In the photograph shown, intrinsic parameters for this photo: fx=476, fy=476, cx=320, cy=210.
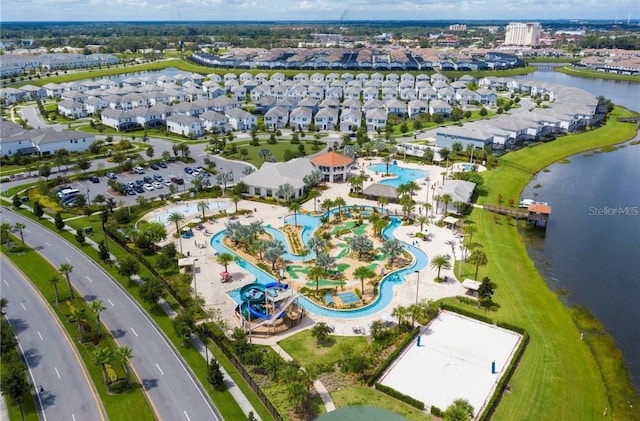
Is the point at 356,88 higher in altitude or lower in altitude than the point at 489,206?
higher

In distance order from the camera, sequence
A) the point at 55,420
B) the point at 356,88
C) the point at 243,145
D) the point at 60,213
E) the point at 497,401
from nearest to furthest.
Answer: the point at 55,420, the point at 497,401, the point at 60,213, the point at 243,145, the point at 356,88

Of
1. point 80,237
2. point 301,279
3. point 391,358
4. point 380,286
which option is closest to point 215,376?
point 391,358

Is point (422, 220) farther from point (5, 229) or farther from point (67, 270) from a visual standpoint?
point (5, 229)

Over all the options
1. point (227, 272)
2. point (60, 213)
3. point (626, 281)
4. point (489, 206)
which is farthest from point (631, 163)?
point (60, 213)

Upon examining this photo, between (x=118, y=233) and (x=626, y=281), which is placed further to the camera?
(x=118, y=233)

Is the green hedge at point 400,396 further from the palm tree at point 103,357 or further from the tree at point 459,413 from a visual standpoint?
the palm tree at point 103,357

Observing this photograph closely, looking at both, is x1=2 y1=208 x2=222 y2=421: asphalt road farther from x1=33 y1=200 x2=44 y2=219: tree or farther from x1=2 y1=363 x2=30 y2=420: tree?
x1=2 y1=363 x2=30 y2=420: tree

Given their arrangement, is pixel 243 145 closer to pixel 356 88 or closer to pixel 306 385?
pixel 356 88

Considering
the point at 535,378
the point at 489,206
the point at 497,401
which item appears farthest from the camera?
the point at 489,206

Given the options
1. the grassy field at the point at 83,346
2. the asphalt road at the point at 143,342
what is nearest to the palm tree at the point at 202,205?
the asphalt road at the point at 143,342
